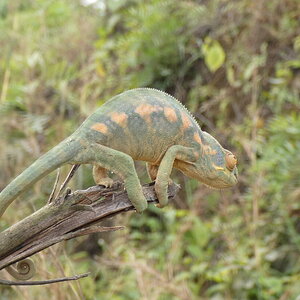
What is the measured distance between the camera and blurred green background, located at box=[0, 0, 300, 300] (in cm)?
274

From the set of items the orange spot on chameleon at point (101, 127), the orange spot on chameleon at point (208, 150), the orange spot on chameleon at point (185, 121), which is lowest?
the orange spot on chameleon at point (208, 150)

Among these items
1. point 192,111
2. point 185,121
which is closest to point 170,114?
point 185,121

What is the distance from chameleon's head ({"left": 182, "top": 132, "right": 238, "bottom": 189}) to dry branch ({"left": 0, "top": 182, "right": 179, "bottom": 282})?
0.68ft

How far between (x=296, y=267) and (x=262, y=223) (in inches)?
10.4

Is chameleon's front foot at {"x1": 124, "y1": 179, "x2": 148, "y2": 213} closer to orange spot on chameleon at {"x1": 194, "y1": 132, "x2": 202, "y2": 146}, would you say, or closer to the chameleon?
the chameleon

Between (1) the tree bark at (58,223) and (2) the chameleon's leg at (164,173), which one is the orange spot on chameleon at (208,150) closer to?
(2) the chameleon's leg at (164,173)

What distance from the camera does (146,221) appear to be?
11.7ft

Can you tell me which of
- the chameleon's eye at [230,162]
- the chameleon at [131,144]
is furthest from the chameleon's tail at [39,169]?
the chameleon's eye at [230,162]

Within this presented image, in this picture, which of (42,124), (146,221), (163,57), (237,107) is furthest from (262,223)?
(163,57)

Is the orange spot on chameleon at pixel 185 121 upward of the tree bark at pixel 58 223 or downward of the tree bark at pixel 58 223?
upward

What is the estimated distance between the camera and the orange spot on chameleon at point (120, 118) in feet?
3.21

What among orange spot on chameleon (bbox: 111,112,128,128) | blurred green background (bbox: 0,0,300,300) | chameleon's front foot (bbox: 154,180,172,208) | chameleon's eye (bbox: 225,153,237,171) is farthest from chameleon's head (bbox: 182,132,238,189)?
blurred green background (bbox: 0,0,300,300)

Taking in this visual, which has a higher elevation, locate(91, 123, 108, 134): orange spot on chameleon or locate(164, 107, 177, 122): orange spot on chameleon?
locate(91, 123, 108, 134): orange spot on chameleon

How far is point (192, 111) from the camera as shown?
151 inches
